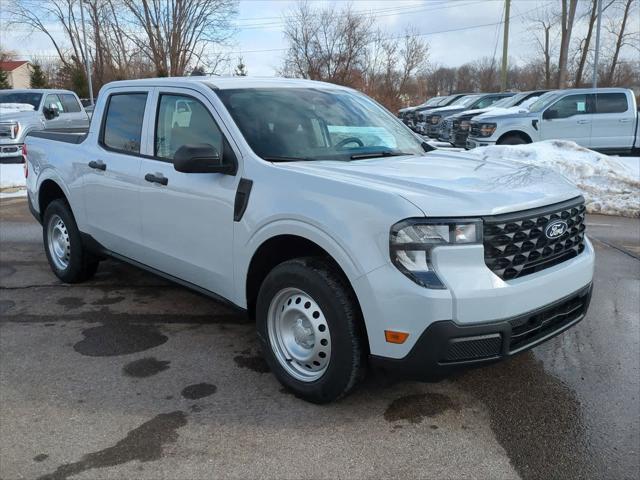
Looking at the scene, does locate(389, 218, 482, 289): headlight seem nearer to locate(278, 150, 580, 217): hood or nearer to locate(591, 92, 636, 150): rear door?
locate(278, 150, 580, 217): hood

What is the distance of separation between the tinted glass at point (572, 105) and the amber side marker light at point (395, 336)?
13.2 meters

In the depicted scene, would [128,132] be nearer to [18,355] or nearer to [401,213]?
[18,355]

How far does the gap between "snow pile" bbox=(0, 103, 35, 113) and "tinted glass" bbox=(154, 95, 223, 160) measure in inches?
483

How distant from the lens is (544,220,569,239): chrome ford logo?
3.31m

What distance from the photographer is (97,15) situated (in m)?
47.5

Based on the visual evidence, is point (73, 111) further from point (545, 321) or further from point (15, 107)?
point (545, 321)

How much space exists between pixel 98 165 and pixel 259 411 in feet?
8.93

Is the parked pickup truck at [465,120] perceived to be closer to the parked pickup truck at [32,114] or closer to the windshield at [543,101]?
the windshield at [543,101]

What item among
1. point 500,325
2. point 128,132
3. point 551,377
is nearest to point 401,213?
point 500,325

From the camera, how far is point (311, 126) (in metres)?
4.18

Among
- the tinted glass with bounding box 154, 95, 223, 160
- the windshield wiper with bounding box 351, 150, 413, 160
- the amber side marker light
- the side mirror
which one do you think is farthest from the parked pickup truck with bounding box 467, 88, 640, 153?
the amber side marker light

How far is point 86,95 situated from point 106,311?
45371 millimetres

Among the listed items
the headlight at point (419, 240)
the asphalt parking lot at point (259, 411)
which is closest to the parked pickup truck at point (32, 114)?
the asphalt parking lot at point (259, 411)

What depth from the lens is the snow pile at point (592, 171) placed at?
33.6ft
